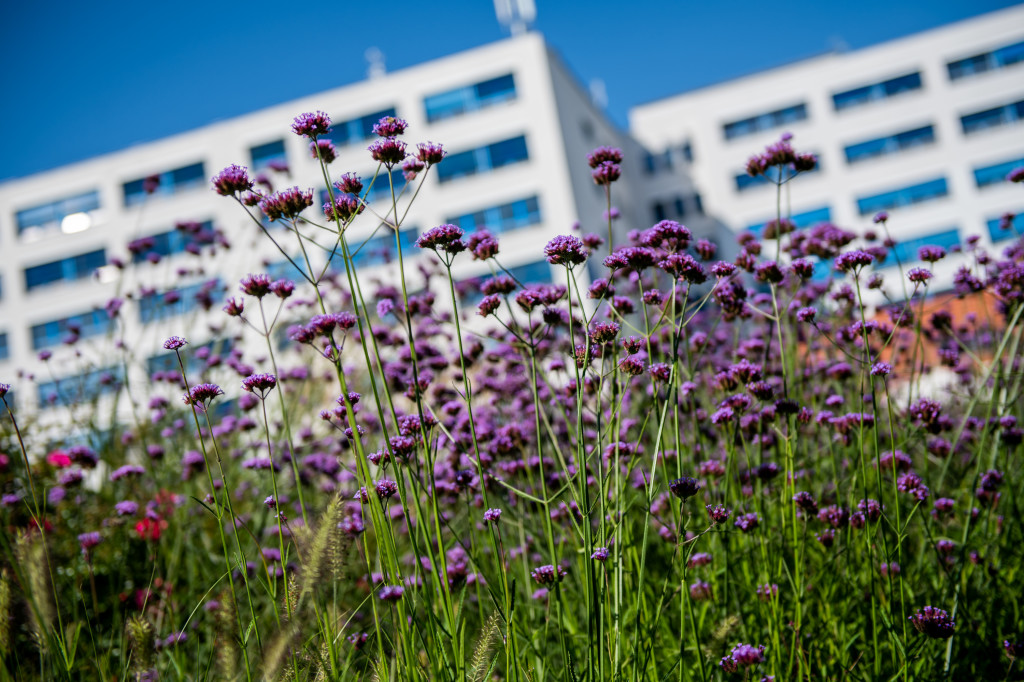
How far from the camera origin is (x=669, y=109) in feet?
112

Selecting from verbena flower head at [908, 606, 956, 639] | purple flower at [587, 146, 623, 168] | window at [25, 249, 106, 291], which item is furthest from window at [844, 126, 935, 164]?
verbena flower head at [908, 606, 956, 639]

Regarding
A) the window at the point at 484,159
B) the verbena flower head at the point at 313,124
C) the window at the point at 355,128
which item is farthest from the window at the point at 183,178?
the verbena flower head at the point at 313,124

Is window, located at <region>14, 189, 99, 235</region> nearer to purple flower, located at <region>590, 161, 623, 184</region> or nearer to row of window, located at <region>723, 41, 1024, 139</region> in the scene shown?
row of window, located at <region>723, 41, 1024, 139</region>

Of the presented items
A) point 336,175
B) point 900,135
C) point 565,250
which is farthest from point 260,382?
point 900,135

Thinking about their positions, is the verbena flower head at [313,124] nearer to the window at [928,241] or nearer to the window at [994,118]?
the window at [928,241]

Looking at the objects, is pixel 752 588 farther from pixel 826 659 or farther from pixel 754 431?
pixel 754 431

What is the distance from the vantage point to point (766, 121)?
32.8 meters

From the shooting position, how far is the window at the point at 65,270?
31.4 metres

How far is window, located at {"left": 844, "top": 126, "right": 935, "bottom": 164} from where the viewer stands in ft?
102

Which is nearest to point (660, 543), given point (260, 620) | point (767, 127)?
point (260, 620)

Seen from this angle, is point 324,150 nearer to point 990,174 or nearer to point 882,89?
point 990,174

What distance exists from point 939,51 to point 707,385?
34901 mm

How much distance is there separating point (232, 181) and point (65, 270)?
35520 mm

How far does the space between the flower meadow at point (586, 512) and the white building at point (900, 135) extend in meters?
28.8
